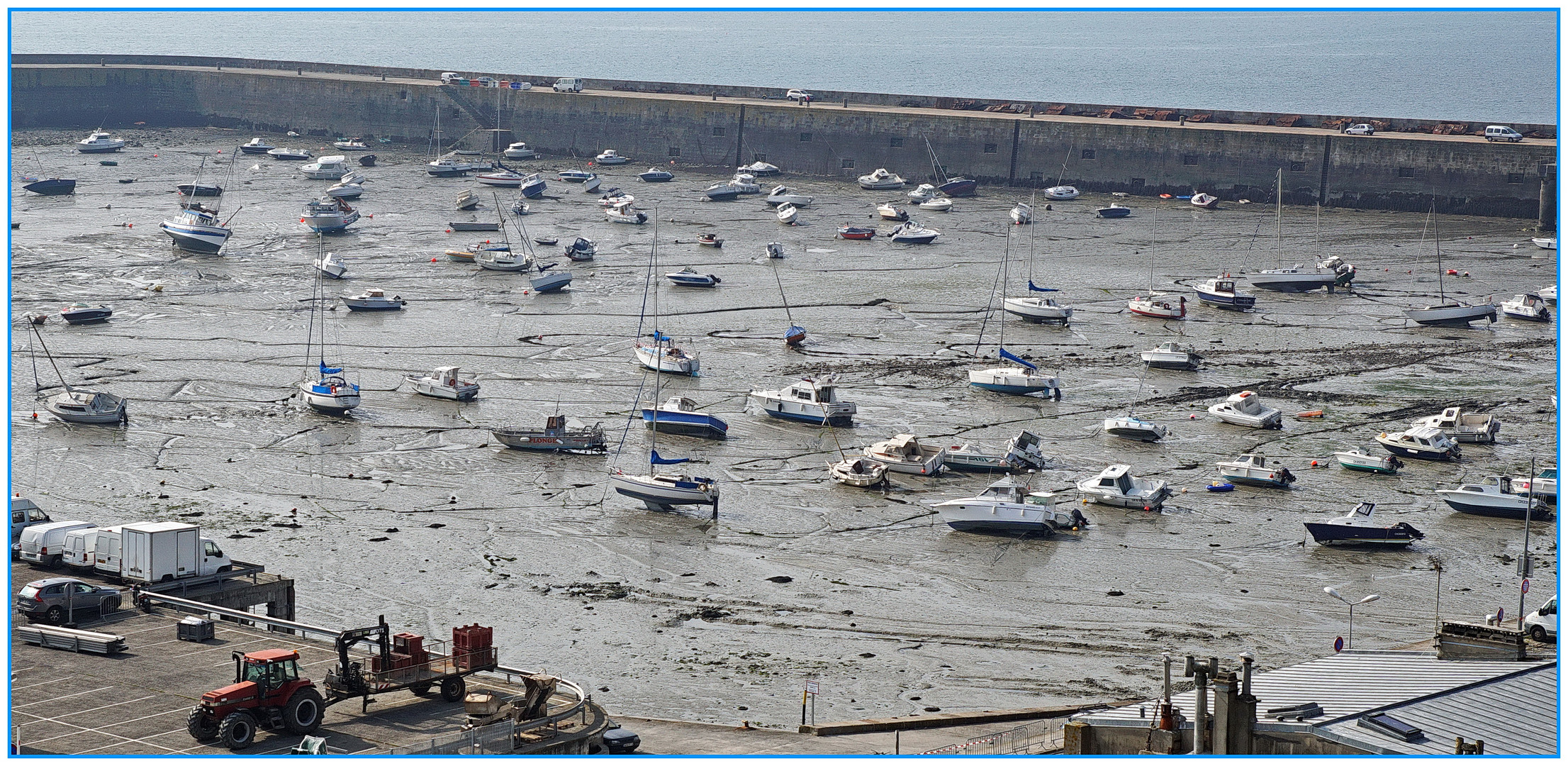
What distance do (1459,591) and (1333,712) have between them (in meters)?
13.9

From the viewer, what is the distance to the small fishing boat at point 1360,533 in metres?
31.5

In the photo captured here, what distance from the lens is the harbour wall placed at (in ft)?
242

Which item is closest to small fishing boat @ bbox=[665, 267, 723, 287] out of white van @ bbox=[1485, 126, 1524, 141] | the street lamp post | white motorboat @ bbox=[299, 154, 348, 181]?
white motorboat @ bbox=[299, 154, 348, 181]

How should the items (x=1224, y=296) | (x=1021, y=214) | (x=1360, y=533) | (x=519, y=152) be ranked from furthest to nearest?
(x=519, y=152)
(x=1021, y=214)
(x=1224, y=296)
(x=1360, y=533)

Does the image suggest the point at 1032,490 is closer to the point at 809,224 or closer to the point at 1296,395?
the point at 1296,395

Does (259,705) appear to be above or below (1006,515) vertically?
above

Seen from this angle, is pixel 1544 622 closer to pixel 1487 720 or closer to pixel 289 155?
pixel 1487 720

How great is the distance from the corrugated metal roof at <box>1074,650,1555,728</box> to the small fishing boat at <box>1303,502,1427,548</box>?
11.6 meters

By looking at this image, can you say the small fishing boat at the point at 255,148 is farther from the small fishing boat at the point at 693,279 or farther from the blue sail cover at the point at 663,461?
the blue sail cover at the point at 663,461

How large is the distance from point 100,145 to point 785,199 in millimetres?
34305

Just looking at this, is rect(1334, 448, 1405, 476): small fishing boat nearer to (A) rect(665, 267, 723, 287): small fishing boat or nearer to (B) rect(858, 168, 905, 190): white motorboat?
(A) rect(665, 267, 723, 287): small fishing boat

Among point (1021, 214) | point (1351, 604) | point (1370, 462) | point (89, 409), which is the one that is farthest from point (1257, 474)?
point (1021, 214)

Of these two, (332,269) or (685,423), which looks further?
(332,269)

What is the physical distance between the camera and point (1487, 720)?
1653cm
